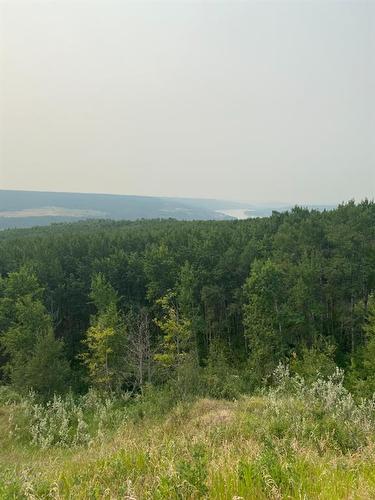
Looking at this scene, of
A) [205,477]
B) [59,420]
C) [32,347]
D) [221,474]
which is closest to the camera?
[205,477]

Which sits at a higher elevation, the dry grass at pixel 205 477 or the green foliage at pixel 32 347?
the dry grass at pixel 205 477

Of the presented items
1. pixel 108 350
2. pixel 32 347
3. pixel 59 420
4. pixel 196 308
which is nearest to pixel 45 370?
pixel 32 347

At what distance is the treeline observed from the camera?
3256cm

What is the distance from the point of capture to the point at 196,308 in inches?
1645

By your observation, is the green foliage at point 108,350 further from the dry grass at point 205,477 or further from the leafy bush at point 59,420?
the dry grass at point 205,477

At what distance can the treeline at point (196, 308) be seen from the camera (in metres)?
32.6

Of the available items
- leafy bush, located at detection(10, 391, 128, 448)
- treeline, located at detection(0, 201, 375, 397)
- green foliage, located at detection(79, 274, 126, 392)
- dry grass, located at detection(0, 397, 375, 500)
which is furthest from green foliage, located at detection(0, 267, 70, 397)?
dry grass, located at detection(0, 397, 375, 500)

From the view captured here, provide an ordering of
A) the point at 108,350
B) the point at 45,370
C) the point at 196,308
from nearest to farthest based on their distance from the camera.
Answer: the point at 45,370 < the point at 108,350 < the point at 196,308

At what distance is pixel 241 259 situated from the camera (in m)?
47.5

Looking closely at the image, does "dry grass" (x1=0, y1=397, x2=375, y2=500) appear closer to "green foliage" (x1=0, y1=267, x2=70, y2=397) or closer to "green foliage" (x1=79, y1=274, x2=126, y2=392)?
"green foliage" (x1=0, y1=267, x2=70, y2=397)

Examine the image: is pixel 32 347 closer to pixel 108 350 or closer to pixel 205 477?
pixel 108 350

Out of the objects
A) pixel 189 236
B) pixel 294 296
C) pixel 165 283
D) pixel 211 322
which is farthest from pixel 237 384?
pixel 189 236

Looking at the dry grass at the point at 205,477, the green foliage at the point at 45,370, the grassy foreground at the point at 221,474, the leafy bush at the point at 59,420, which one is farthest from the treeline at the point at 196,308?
the dry grass at the point at 205,477

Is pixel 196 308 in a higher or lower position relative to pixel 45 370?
higher
